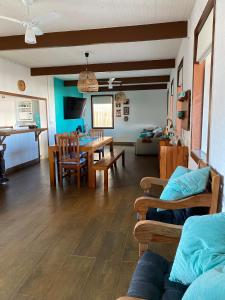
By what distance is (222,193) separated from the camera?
1725 millimetres

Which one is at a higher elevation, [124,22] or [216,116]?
[124,22]

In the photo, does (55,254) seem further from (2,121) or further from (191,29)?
(2,121)

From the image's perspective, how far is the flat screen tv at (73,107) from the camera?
860cm

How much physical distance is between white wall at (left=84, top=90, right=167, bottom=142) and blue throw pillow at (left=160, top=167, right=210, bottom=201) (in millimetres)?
8639

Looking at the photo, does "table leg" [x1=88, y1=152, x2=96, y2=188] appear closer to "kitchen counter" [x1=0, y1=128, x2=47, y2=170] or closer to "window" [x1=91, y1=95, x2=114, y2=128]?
"kitchen counter" [x1=0, y1=128, x2=47, y2=170]

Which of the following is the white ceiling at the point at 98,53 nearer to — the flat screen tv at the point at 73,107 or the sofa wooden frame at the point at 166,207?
the flat screen tv at the point at 73,107

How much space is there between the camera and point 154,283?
1154mm

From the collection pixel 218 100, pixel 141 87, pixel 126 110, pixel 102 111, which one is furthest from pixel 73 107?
pixel 218 100

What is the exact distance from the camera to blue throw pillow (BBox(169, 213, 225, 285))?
38.9 inches

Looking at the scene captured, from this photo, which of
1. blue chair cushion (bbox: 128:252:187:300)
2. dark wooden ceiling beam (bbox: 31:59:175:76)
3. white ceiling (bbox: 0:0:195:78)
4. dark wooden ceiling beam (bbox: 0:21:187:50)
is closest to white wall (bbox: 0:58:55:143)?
dark wooden ceiling beam (bbox: 31:59:175:76)

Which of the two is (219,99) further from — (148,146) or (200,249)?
(148,146)

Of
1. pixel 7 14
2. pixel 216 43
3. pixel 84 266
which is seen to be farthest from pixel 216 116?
pixel 7 14

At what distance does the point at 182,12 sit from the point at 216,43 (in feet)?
4.95

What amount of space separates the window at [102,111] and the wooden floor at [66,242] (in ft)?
22.6
